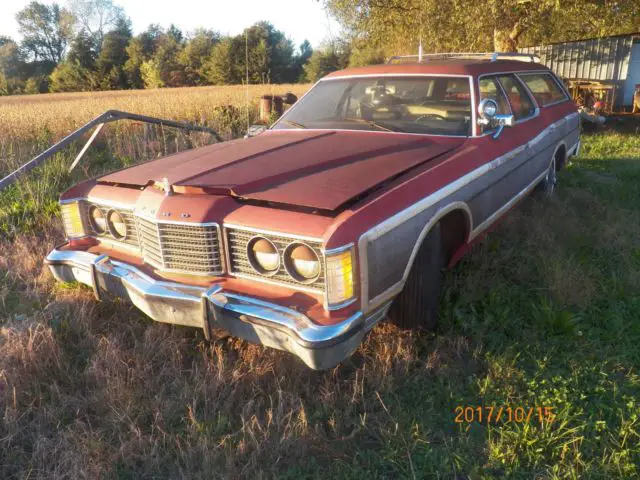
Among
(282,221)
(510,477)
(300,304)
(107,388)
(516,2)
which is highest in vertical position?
(516,2)

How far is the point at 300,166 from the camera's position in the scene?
284 cm

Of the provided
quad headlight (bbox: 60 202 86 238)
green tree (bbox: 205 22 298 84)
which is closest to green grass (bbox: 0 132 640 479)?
quad headlight (bbox: 60 202 86 238)

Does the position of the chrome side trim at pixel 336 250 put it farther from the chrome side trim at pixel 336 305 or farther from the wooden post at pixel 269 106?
the wooden post at pixel 269 106

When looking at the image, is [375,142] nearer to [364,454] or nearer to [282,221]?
[282,221]

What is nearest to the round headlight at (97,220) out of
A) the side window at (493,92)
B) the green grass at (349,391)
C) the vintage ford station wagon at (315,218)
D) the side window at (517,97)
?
the vintage ford station wagon at (315,218)

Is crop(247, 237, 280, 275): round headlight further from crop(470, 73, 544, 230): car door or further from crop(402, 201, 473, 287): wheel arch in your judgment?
crop(470, 73, 544, 230): car door

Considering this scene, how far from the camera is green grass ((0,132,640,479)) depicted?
2188mm

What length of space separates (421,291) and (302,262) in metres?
0.81

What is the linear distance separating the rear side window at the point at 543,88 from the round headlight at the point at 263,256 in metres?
3.56

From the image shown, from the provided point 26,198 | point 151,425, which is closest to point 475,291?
point 151,425

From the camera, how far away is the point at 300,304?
2322 millimetres

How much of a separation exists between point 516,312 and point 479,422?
3.63 feet

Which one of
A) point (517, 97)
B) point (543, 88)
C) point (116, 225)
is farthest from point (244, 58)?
point (116, 225)

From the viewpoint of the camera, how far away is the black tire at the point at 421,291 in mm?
2771
